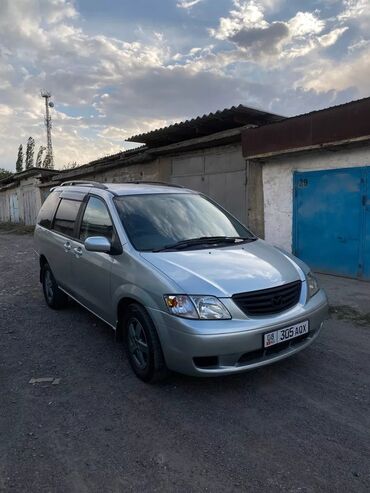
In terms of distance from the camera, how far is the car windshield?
3789 millimetres

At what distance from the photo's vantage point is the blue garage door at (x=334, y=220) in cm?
689

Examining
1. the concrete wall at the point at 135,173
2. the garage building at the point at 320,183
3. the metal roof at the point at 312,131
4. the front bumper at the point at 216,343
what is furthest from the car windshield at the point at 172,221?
the concrete wall at the point at 135,173

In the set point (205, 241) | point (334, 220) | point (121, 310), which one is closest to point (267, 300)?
point (205, 241)

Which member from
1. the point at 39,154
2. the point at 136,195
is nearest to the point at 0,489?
the point at 136,195

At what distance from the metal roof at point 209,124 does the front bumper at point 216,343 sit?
21.1 ft

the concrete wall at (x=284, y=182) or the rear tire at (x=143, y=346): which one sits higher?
the concrete wall at (x=284, y=182)

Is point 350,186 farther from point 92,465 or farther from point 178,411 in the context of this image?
point 92,465

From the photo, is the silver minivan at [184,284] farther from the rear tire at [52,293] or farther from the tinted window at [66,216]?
the rear tire at [52,293]

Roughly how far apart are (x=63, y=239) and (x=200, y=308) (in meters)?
2.74

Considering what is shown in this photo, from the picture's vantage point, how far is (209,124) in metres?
9.77

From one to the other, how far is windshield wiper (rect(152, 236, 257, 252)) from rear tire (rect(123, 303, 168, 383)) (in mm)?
638

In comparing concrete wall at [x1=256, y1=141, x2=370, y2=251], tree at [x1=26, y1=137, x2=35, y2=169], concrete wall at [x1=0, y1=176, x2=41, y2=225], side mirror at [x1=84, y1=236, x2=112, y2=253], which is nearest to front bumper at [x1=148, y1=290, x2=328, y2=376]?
side mirror at [x1=84, y1=236, x2=112, y2=253]

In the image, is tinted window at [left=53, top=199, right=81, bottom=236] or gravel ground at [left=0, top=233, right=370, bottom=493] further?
tinted window at [left=53, top=199, right=81, bottom=236]

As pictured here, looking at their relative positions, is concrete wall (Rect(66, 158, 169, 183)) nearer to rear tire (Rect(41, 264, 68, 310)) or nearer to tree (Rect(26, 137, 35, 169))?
rear tire (Rect(41, 264, 68, 310))
